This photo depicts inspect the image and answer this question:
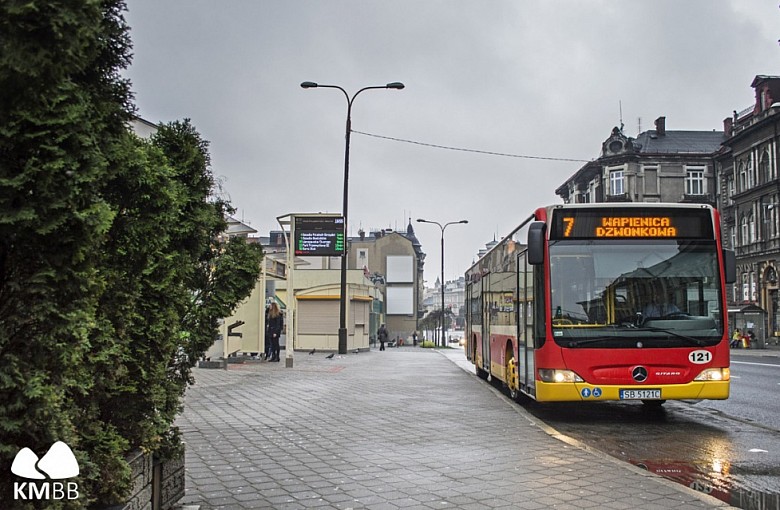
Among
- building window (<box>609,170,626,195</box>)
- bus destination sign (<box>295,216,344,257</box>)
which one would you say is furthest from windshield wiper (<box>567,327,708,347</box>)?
building window (<box>609,170,626,195</box>)

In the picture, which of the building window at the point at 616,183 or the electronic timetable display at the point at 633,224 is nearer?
the electronic timetable display at the point at 633,224

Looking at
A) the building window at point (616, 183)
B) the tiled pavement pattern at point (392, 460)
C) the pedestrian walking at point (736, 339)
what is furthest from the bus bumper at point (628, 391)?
the building window at point (616, 183)

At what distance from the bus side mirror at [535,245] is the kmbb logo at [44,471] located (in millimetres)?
8178

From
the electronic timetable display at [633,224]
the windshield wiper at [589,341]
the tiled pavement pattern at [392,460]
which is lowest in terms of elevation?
the tiled pavement pattern at [392,460]

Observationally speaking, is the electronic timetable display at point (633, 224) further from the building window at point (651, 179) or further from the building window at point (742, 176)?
the building window at point (651, 179)

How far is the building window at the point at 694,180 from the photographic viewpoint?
69625 millimetres

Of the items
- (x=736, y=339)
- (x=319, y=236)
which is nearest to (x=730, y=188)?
(x=736, y=339)

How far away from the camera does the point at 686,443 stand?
9.39 metres

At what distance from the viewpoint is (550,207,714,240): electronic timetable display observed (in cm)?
1084

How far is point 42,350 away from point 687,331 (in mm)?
9519

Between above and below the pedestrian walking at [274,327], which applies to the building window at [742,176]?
above

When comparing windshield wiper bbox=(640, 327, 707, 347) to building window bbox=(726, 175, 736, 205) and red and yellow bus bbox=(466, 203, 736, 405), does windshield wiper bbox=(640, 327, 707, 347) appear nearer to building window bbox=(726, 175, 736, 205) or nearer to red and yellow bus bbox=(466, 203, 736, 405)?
red and yellow bus bbox=(466, 203, 736, 405)

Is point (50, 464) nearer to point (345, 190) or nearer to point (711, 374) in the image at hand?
point (711, 374)

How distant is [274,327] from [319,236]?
4.23m
